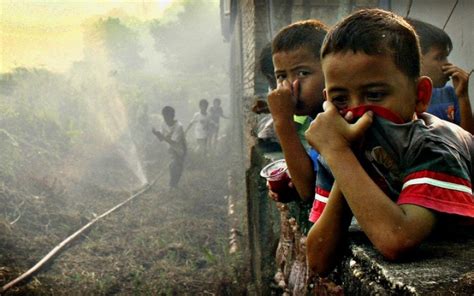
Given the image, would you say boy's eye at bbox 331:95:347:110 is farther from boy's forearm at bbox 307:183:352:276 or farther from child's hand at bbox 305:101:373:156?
boy's forearm at bbox 307:183:352:276

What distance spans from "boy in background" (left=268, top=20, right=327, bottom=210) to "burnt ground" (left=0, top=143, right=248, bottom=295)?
2792 millimetres

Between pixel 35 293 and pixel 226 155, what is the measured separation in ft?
34.6

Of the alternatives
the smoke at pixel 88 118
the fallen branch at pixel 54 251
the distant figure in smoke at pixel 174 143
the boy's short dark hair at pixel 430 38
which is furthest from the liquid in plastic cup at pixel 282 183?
the smoke at pixel 88 118

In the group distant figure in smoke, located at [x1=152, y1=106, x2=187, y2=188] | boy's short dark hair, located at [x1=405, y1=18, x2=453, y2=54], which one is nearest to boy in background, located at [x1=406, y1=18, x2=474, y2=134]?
boy's short dark hair, located at [x1=405, y1=18, x2=453, y2=54]

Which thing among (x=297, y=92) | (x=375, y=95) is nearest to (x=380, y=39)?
(x=375, y=95)

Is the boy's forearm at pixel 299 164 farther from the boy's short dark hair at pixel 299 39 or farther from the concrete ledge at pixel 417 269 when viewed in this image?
the boy's short dark hair at pixel 299 39

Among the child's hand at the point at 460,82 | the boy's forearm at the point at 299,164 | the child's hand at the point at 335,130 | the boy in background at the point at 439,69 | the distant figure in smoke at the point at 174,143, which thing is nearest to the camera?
the child's hand at the point at 335,130

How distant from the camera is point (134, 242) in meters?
6.57

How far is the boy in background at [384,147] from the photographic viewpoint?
1.11 metres

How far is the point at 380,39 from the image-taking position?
4.06ft

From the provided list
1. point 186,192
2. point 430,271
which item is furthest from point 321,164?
point 186,192

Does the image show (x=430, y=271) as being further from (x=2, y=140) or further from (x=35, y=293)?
(x=2, y=140)

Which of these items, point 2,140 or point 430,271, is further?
point 2,140

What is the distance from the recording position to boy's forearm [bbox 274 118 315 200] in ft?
6.05
